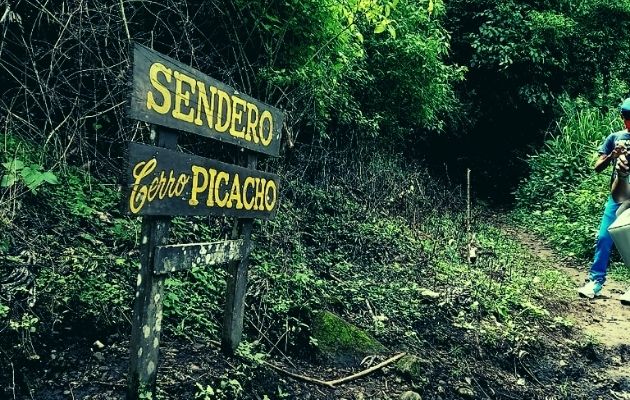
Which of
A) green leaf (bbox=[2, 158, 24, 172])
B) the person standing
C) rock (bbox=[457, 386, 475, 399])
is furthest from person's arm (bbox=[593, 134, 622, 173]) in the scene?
green leaf (bbox=[2, 158, 24, 172])

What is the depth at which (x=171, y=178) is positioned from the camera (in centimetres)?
235

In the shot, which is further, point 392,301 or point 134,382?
point 392,301

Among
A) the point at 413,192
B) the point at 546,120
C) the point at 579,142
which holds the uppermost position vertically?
the point at 546,120

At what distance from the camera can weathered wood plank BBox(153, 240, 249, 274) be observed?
2.38m

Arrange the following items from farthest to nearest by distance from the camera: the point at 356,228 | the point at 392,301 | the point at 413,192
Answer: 1. the point at 413,192
2. the point at 356,228
3. the point at 392,301

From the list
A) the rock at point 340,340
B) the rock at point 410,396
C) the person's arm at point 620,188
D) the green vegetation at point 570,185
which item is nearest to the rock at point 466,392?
the rock at point 410,396

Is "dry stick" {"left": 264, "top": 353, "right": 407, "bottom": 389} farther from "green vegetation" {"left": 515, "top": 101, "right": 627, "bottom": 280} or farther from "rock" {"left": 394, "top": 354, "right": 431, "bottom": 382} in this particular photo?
"green vegetation" {"left": 515, "top": 101, "right": 627, "bottom": 280}

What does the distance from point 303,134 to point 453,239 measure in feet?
7.95

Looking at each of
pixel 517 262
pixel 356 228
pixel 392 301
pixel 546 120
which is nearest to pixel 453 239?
pixel 517 262

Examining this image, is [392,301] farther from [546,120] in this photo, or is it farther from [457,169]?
[546,120]

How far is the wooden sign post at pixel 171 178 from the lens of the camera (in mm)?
2184

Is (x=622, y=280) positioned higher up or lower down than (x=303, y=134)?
lower down

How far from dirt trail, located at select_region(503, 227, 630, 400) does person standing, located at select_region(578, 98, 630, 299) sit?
0.18 m

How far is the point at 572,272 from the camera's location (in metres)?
6.77
